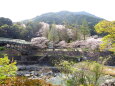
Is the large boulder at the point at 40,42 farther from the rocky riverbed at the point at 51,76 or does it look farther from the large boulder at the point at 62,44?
the rocky riverbed at the point at 51,76

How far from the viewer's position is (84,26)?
4428 cm

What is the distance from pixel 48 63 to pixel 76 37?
13745 mm

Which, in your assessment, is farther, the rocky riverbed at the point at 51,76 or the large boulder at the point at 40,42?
the large boulder at the point at 40,42

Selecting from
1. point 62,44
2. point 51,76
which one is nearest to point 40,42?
point 62,44

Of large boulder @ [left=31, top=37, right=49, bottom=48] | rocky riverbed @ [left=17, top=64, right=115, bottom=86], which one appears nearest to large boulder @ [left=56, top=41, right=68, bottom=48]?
large boulder @ [left=31, top=37, right=49, bottom=48]

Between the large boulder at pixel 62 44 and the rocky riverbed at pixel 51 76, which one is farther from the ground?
the large boulder at pixel 62 44

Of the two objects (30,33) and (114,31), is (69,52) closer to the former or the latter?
(30,33)

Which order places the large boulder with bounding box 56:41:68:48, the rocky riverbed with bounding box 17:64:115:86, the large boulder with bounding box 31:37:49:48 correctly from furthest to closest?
the large boulder with bounding box 56:41:68:48
the large boulder with bounding box 31:37:49:48
the rocky riverbed with bounding box 17:64:115:86

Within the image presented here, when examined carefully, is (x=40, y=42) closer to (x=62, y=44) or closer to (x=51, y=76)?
(x=62, y=44)

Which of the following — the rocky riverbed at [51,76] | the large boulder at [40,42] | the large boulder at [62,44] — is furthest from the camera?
the large boulder at [62,44]

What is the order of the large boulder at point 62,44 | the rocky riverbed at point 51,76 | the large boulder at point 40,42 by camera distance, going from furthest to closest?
the large boulder at point 62,44 → the large boulder at point 40,42 → the rocky riverbed at point 51,76

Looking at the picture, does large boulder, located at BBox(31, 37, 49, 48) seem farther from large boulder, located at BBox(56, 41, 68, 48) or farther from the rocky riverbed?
the rocky riverbed

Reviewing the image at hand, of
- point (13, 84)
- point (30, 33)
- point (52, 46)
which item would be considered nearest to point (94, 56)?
point (52, 46)

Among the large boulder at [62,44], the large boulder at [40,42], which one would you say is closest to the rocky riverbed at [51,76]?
the large boulder at [40,42]
